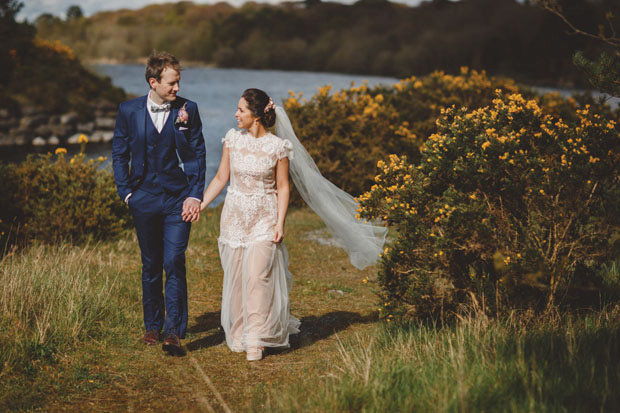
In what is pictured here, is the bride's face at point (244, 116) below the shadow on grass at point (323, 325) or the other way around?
the other way around

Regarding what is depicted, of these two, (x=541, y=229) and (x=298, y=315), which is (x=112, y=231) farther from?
(x=541, y=229)

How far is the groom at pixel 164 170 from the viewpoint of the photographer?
4.85m

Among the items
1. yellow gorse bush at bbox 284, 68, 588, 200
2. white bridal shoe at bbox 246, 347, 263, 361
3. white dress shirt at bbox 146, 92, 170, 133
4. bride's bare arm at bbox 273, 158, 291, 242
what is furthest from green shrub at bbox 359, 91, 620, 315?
yellow gorse bush at bbox 284, 68, 588, 200

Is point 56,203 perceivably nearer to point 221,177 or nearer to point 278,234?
point 221,177

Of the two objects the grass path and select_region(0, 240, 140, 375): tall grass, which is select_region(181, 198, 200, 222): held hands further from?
select_region(0, 240, 140, 375): tall grass

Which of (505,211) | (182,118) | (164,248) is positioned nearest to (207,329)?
(164,248)

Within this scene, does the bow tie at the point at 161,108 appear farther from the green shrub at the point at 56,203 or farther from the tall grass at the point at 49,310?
the green shrub at the point at 56,203

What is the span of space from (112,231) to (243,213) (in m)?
4.81

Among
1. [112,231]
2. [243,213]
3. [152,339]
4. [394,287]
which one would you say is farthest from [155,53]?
[112,231]

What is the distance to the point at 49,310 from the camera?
5.16 metres

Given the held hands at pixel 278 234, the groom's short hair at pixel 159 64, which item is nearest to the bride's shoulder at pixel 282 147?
the held hands at pixel 278 234

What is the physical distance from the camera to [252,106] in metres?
5.01

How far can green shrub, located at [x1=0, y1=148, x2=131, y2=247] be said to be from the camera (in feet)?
28.3

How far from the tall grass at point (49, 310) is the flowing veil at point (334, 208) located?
2180 mm
